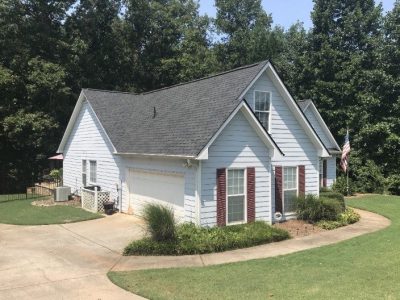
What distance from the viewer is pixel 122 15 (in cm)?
4356

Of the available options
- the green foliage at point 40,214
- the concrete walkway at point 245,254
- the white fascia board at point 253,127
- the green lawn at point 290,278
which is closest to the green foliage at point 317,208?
the concrete walkway at point 245,254

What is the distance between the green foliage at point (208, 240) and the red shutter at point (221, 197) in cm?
51

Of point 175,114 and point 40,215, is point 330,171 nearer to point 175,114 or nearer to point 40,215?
point 175,114

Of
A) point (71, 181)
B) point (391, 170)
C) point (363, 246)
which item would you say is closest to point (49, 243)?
point (363, 246)

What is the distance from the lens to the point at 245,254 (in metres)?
12.5

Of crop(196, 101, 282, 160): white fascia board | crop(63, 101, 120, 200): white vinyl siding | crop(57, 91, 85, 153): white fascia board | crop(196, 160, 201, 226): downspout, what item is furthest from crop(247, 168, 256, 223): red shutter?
crop(57, 91, 85, 153): white fascia board

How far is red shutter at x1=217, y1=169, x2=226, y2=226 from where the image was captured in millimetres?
14953

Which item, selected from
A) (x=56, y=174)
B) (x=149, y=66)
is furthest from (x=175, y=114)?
(x=149, y=66)

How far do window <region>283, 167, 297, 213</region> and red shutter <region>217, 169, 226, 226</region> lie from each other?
12.6 feet

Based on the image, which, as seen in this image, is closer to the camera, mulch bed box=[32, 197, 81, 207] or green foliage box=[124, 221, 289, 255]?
green foliage box=[124, 221, 289, 255]

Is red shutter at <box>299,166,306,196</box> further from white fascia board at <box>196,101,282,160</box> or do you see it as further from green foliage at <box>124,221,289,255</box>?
green foliage at <box>124,221,289,255</box>

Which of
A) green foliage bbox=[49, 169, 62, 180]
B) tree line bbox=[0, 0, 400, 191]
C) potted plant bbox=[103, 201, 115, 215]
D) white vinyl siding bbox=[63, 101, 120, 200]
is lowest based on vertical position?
potted plant bbox=[103, 201, 115, 215]

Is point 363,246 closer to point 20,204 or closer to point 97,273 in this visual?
point 97,273

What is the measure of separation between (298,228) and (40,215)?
1118cm
